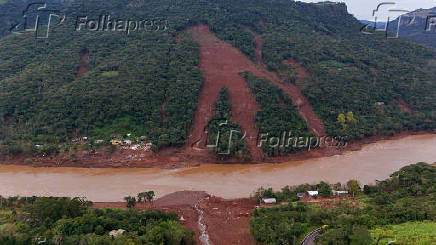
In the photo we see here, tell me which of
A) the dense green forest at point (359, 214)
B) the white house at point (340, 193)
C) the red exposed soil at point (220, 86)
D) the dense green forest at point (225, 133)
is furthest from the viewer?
the red exposed soil at point (220, 86)

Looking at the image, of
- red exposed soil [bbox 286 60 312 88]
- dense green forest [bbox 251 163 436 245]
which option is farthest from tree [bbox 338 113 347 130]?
dense green forest [bbox 251 163 436 245]

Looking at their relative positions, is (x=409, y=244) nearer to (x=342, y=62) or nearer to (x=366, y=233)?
(x=366, y=233)

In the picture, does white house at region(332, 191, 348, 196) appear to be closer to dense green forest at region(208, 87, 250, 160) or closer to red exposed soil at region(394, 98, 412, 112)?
dense green forest at region(208, 87, 250, 160)

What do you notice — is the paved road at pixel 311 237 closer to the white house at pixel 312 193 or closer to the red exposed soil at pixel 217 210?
the red exposed soil at pixel 217 210

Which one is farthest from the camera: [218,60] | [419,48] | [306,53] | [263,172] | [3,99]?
[419,48]

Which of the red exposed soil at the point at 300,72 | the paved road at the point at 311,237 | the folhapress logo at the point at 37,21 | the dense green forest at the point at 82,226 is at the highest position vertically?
the folhapress logo at the point at 37,21

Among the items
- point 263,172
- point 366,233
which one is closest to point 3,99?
point 263,172

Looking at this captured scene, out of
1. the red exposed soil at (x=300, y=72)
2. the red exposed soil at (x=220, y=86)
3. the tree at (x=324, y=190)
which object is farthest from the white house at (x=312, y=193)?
the red exposed soil at (x=300, y=72)
